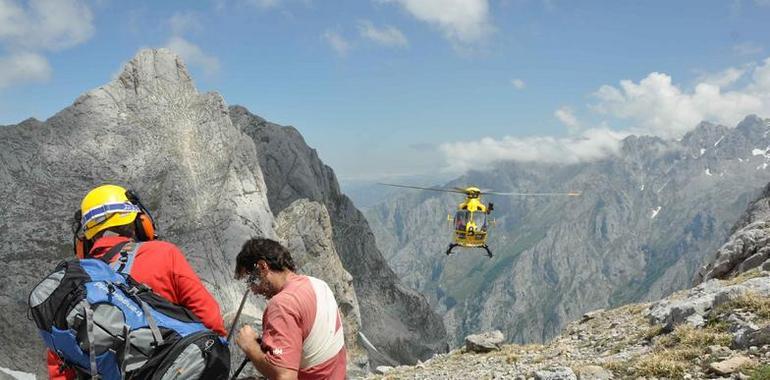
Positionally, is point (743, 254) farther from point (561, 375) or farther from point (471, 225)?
point (561, 375)

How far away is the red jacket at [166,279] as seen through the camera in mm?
4816

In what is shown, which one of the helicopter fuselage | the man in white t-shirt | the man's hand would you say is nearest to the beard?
the man in white t-shirt

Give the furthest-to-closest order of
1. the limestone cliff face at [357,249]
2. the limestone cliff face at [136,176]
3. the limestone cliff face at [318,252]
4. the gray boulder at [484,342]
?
the limestone cliff face at [357,249], the limestone cliff face at [318,252], the limestone cliff face at [136,176], the gray boulder at [484,342]

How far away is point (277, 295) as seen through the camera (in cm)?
477

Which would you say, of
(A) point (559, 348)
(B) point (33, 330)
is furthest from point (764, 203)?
(B) point (33, 330)

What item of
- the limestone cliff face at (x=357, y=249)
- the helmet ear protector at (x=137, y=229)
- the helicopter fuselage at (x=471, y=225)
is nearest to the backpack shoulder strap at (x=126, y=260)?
the helmet ear protector at (x=137, y=229)

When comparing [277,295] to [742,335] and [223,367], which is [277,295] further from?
[742,335]

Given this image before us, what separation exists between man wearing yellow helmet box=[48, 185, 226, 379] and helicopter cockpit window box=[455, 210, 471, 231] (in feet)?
110

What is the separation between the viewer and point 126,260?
480 cm

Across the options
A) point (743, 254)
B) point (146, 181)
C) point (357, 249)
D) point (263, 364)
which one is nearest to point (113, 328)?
point (263, 364)

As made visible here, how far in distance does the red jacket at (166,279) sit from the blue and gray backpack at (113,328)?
190mm

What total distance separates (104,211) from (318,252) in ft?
165

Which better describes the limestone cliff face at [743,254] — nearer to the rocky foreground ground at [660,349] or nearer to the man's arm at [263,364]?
the rocky foreground ground at [660,349]

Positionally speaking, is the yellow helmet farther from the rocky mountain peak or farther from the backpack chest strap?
the rocky mountain peak
